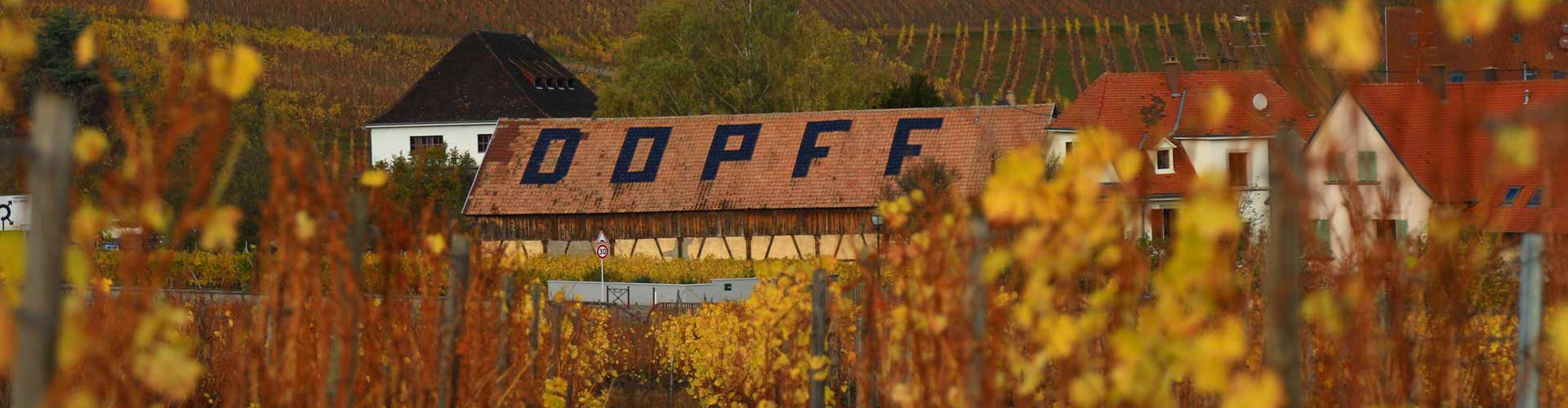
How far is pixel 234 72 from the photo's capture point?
16.2 ft

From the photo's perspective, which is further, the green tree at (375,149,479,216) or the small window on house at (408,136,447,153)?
the small window on house at (408,136,447,153)

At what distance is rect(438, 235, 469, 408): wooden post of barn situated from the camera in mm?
7906

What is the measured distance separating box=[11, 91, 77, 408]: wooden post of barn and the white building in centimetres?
5352

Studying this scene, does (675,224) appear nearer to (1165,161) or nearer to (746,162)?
(746,162)

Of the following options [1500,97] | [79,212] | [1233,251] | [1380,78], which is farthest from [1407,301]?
[1380,78]

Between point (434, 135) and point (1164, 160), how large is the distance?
2896 centimetres

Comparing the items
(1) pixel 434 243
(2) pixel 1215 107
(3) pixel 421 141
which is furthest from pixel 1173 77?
(2) pixel 1215 107

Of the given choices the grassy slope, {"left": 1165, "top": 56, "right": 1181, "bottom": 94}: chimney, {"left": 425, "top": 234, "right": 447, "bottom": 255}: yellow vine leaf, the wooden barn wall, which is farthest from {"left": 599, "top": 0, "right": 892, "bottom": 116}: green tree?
{"left": 425, "top": 234, "right": 447, "bottom": 255}: yellow vine leaf

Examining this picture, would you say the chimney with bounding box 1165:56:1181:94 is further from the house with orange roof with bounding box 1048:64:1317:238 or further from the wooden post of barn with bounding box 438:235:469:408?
the wooden post of barn with bounding box 438:235:469:408

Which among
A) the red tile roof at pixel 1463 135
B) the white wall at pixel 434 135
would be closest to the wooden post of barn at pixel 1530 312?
the red tile roof at pixel 1463 135

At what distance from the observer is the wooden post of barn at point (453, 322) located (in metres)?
7.91

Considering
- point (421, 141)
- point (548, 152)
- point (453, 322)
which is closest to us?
point (453, 322)

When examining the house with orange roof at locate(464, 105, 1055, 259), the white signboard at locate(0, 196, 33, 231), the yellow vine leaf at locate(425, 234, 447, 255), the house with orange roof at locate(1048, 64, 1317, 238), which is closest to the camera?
the yellow vine leaf at locate(425, 234, 447, 255)

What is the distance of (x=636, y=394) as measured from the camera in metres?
19.5
